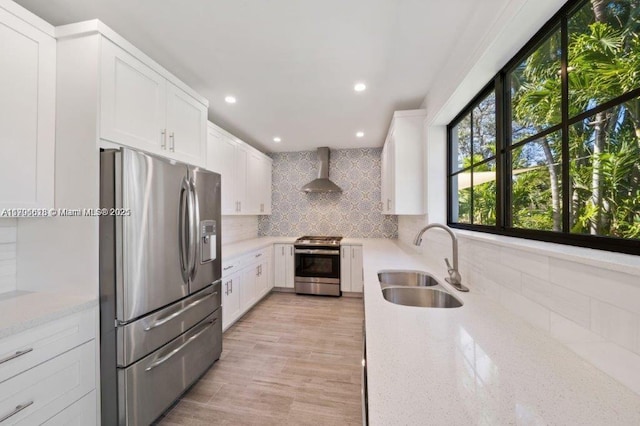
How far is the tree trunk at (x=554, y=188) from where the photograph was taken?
1.10 m

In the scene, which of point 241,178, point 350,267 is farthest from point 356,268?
point 241,178

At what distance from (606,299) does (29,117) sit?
2.53m

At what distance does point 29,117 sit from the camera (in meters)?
1.30

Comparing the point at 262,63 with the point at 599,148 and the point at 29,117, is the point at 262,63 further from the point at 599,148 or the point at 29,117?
the point at 599,148

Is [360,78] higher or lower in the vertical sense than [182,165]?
higher

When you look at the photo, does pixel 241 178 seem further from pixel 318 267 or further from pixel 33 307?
pixel 33 307

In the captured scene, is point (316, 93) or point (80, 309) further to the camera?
point (316, 93)

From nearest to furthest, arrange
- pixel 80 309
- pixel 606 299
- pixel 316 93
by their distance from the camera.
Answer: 1. pixel 606 299
2. pixel 80 309
3. pixel 316 93

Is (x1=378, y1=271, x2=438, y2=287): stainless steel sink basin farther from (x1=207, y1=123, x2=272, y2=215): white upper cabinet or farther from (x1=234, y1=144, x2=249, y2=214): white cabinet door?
(x1=234, y1=144, x2=249, y2=214): white cabinet door

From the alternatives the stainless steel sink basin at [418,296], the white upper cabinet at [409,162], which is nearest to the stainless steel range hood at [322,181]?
the white upper cabinet at [409,162]

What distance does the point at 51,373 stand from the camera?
44.6 inches

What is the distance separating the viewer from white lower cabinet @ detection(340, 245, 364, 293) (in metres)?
3.81

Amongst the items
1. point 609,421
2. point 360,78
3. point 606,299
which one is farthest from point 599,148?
point 360,78

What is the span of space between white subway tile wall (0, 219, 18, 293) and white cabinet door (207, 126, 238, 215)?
151 cm
